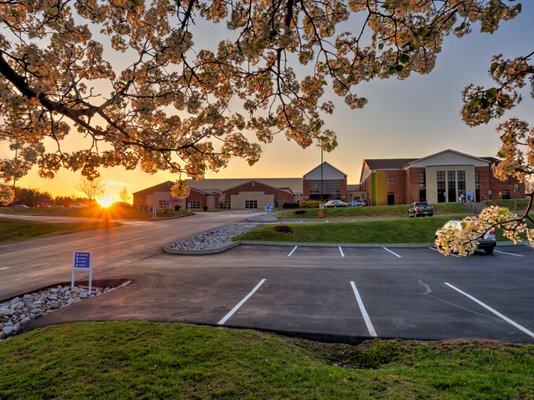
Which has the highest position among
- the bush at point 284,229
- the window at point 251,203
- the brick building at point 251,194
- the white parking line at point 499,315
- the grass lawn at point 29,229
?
the brick building at point 251,194

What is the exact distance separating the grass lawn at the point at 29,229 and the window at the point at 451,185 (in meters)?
54.1

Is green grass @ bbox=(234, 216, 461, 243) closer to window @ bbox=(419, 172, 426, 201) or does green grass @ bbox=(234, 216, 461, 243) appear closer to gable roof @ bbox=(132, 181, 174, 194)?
window @ bbox=(419, 172, 426, 201)

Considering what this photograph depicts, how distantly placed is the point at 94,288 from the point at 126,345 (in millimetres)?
6397

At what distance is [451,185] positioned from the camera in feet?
181

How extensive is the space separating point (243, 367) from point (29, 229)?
3384 cm

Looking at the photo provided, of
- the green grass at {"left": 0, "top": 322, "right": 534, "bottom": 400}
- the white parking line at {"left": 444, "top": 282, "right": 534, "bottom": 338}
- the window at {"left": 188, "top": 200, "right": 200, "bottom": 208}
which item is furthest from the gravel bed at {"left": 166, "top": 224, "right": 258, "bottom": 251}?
the window at {"left": 188, "top": 200, "right": 200, "bottom": 208}

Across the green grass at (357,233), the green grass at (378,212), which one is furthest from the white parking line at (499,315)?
the green grass at (378,212)

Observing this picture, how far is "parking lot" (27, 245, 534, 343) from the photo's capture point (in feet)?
20.8

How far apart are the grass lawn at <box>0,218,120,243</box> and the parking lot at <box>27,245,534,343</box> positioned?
19.9m

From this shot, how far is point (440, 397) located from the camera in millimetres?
3449

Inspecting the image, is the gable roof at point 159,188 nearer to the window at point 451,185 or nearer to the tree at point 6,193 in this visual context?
the window at point 451,185

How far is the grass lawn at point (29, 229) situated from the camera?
26.8m

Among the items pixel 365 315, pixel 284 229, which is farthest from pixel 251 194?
pixel 365 315

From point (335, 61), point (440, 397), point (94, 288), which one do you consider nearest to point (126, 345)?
point (440, 397)
